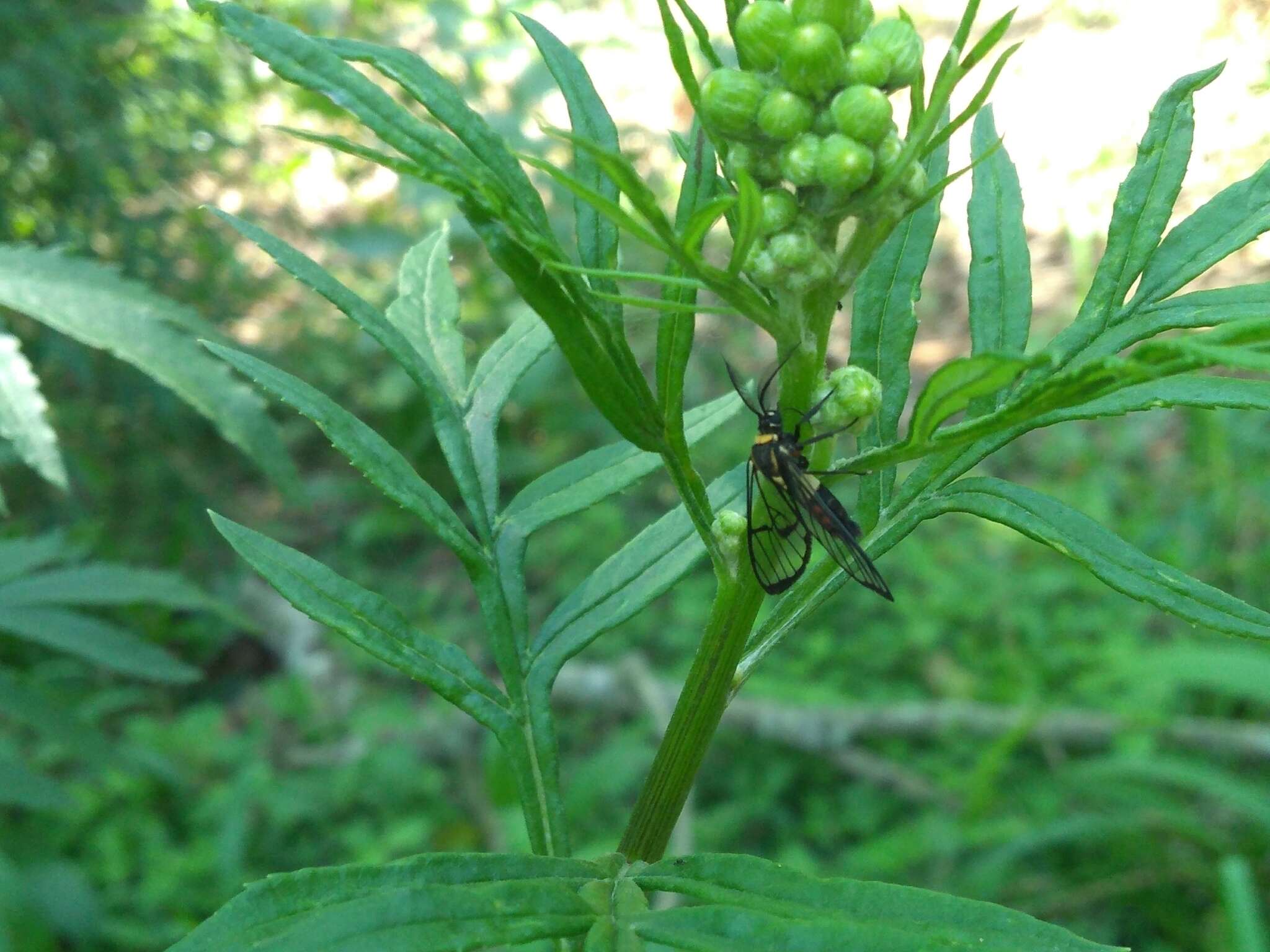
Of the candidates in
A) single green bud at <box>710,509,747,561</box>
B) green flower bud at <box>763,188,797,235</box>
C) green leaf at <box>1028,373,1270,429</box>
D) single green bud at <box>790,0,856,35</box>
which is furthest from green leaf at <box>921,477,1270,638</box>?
single green bud at <box>790,0,856,35</box>

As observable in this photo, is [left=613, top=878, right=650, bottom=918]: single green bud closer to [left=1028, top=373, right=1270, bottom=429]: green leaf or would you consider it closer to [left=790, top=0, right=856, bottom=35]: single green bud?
[left=1028, top=373, right=1270, bottom=429]: green leaf

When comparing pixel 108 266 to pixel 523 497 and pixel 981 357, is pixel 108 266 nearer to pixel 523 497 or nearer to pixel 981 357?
pixel 523 497

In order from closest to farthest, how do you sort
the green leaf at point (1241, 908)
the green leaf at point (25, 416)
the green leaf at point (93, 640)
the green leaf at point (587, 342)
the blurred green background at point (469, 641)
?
the green leaf at point (587, 342), the green leaf at point (25, 416), the green leaf at point (93, 640), the green leaf at point (1241, 908), the blurred green background at point (469, 641)

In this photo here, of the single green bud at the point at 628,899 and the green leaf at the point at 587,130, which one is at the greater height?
the green leaf at the point at 587,130

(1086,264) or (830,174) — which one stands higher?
(1086,264)

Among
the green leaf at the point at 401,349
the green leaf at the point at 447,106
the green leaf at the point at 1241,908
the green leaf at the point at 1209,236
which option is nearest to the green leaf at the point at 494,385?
the green leaf at the point at 401,349

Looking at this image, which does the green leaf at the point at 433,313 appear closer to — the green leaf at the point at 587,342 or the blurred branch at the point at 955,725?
the green leaf at the point at 587,342

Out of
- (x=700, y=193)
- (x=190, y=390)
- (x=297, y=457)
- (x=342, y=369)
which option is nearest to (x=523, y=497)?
(x=700, y=193)
